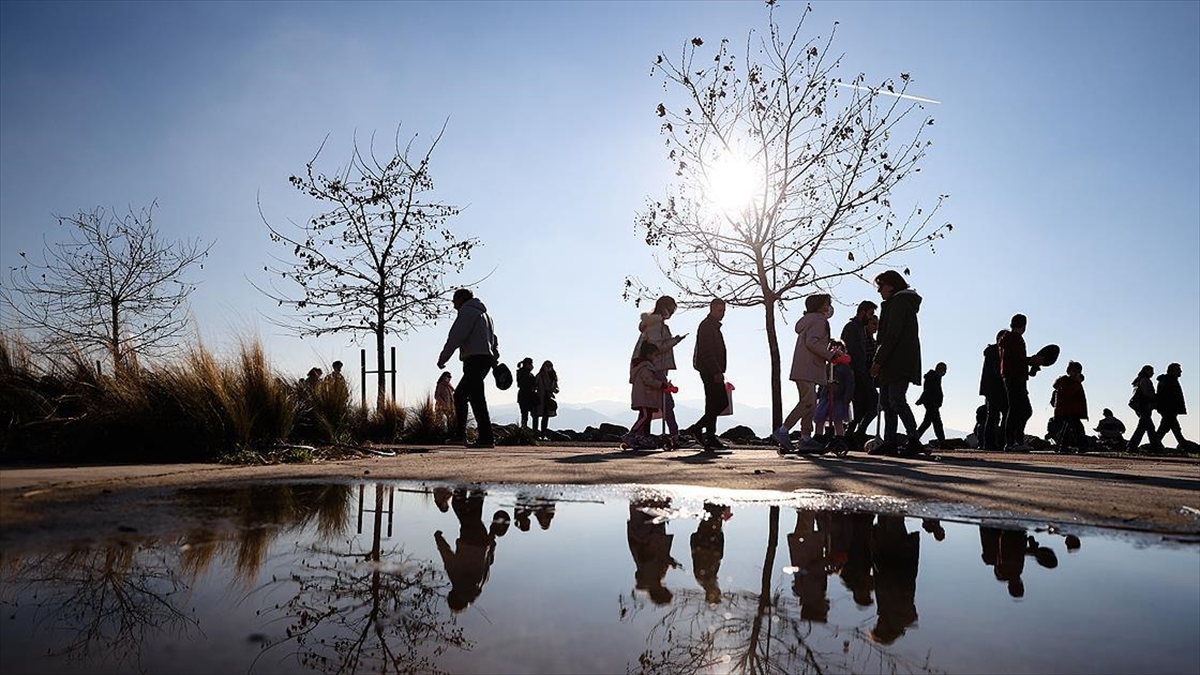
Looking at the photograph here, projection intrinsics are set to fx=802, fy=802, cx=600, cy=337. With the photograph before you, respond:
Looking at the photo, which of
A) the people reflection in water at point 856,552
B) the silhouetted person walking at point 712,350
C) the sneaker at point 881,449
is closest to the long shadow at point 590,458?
the silhouetted person walking at point 712,350

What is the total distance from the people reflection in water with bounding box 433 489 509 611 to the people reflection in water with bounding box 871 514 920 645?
1232 mm

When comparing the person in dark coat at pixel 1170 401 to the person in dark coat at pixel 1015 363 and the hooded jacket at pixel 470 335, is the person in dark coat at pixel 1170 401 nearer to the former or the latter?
the person in dark coat at pixel 1015 363

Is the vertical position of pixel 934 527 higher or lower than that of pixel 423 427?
lower

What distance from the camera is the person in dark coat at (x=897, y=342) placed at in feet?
30.8

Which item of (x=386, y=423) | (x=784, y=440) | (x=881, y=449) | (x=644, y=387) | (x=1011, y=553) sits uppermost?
(x=644, y=387)

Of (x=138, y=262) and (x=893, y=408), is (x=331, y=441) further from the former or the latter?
(x=138, y=262)

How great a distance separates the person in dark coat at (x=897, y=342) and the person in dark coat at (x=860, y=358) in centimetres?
161

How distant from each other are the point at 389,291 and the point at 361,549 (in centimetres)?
1890

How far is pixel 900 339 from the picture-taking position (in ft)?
30.8

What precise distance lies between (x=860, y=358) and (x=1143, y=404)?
359 inches

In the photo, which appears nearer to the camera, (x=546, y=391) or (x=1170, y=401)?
(x=1170, y=401)

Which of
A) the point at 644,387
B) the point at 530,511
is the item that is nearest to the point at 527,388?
the point at 644,387

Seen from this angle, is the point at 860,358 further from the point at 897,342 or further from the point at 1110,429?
the point at 1110,429

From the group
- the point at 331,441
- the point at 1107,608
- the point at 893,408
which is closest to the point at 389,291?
the point at 331,441
